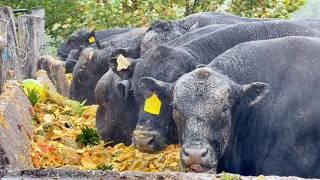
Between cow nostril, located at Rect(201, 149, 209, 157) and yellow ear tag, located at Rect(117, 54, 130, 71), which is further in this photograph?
yellow ear tag, located at Rect(117, 54, 130, 71)

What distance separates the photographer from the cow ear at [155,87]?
7.03m

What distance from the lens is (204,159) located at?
5.92 meters

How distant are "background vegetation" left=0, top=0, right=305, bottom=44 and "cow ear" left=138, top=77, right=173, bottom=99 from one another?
9881 millimetres

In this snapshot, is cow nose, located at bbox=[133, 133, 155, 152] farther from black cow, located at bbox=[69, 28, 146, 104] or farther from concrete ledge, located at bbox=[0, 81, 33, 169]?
black cow, located at bbox=[69, 28, 146, 104]

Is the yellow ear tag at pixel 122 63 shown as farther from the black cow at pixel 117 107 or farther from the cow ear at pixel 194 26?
the cow ear at pixel 194 26

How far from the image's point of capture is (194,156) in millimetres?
5902

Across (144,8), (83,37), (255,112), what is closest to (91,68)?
(83,37)

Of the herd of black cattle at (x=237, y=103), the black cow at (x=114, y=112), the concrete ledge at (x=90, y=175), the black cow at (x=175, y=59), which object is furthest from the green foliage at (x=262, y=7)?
the concrete ledge at (x=90, y=175)

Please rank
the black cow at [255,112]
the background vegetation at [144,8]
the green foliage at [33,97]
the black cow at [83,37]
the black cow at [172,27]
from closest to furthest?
the black cow at [255,112] → the green foliage at [33,97] → the black cow at [172,27] → the black cow at [83,37] → the background vegetation at [144,8]

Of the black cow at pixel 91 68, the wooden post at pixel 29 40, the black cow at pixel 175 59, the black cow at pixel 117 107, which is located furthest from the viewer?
the wooden post at pixel 29 40

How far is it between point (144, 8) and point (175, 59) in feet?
32.3

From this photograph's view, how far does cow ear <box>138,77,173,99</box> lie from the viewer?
277 inches

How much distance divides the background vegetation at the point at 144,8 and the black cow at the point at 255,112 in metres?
10.5

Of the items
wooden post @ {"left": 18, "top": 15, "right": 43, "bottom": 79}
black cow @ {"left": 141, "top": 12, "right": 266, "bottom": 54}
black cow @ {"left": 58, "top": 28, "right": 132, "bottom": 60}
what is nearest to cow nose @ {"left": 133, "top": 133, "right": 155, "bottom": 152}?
black cow @ {"left": 141, "top": 12, "right": 266, "bottom": 54}
